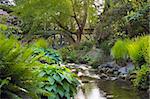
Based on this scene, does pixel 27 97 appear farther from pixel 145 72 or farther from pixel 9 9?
pixel 9 9

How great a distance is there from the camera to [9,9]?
14.0 metres

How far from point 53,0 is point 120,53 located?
4921 millimetres

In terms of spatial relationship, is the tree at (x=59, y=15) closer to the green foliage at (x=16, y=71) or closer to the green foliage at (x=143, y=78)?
the green foliage at (x=143, y=78)

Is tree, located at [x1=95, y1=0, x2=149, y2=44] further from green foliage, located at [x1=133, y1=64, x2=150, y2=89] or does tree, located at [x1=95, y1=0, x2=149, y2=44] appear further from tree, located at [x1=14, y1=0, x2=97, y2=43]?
green foliage, located at [x1=133, y1=64, x2=150, y2=89]

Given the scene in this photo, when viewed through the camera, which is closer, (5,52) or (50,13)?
(5,52)

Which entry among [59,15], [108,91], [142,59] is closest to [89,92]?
[108,91]

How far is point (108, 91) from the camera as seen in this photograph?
19.2ft

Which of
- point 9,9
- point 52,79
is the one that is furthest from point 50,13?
point 52,79

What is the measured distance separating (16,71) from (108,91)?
314 centimetres

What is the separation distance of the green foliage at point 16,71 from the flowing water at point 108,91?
182 centimetres

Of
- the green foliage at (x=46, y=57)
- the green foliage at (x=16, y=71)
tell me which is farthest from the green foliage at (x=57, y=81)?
the green foliage at (x=16, y=71)

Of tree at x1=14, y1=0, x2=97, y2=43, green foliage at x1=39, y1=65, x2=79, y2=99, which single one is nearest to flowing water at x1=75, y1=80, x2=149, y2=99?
green foliage at x1=39, y1=65, x2=79, y2=99

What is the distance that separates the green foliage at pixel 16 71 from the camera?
2938 mm

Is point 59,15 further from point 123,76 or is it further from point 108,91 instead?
point 108,91
